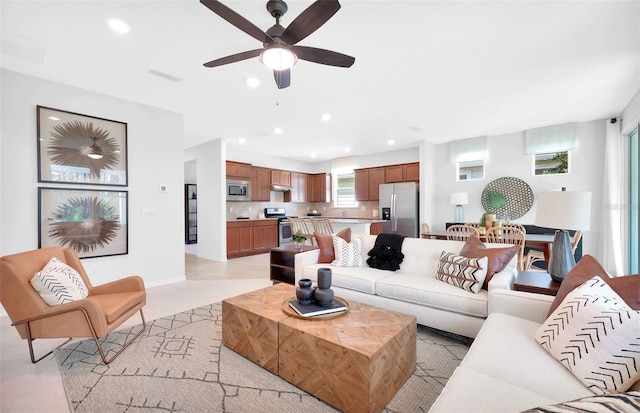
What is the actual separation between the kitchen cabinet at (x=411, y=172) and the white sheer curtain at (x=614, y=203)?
10.5ft

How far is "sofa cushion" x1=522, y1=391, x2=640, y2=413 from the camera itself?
26.4 inches

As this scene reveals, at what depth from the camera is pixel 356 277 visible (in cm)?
285

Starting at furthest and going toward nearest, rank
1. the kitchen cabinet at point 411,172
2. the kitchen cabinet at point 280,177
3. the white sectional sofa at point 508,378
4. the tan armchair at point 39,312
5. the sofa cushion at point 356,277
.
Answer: the kitchen cabinet at point 280,177
the kitchen cabinet at point 411,172
the sofa cushion at point 356,277
the tan armchair at point 39,312
the white sectional sofa at point 508,378

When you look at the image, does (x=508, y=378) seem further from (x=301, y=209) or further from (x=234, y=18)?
(x=301, y=209)

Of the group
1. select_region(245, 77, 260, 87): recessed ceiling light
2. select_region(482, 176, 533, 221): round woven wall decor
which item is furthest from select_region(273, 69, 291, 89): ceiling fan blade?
select_region(482, 176, 533, 221): round woven wall decor

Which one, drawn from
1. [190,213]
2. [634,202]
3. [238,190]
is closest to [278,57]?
[238,190]

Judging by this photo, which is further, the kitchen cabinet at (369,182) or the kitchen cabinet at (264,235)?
the kitchen cabinet at (369,182)

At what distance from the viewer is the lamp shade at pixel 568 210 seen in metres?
1.96

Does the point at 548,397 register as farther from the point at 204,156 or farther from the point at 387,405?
the point at 204,156

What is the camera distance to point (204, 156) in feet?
20.7

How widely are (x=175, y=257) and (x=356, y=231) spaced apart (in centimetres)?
344

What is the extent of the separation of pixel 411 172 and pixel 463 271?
15.3 ft

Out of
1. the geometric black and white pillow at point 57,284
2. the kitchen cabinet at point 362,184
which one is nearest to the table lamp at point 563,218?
the geometric black and white pillow at point 57,284

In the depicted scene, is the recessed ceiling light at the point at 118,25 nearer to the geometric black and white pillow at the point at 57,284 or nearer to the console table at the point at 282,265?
the geometric black and white pillow at the point at 57,284
